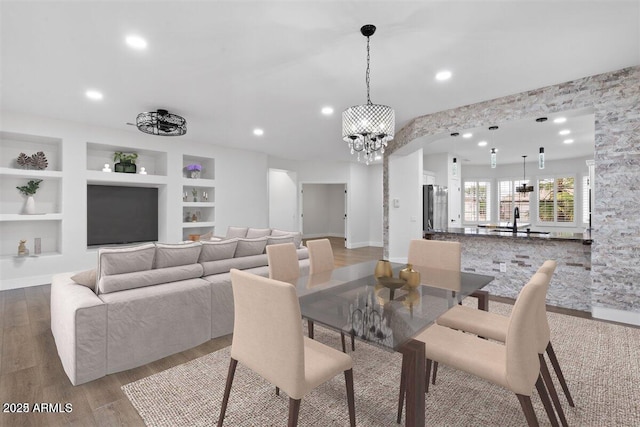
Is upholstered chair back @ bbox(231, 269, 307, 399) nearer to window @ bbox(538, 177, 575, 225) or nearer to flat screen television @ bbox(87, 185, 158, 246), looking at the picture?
flat screen television @ bbox(87, 185, 158, 246)

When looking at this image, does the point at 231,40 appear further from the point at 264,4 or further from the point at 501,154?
the point at 501,154

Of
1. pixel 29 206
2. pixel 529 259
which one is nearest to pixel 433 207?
pixel 529 259

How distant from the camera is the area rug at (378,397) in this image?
1790 millimetres

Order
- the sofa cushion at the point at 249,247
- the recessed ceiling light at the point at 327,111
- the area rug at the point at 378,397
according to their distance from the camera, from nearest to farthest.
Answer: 1. the area rug at the point at 378,397
2. the sofa cushion at the point at 249,247
3. the recessed ceiling light at the point at 327,111

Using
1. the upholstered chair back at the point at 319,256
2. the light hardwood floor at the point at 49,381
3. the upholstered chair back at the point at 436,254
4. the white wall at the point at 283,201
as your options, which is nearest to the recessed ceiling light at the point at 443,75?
the upholstered chair back at the point at 436,254

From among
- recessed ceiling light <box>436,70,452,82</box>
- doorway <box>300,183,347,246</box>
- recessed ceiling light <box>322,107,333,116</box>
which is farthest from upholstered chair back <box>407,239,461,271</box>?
doorway <box>300,183,347,246</box>

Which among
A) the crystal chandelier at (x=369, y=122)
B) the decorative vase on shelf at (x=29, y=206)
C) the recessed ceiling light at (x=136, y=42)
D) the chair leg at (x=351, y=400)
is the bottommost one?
the chair leg at (x=351, y=400)

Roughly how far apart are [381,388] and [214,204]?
5.73 metres

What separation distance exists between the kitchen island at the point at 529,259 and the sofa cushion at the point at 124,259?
3823mm

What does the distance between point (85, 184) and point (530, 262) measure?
22.8ft

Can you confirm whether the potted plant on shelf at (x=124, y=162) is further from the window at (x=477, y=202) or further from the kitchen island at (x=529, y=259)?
the window at (x=477, y=202)

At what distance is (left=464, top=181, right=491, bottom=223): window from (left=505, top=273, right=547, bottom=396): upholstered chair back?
31.4 feet

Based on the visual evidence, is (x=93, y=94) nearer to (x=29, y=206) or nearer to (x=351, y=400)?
(x=29, y=206)

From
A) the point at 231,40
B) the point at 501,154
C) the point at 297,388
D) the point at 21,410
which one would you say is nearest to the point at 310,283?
the point at 297,388
